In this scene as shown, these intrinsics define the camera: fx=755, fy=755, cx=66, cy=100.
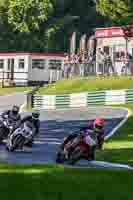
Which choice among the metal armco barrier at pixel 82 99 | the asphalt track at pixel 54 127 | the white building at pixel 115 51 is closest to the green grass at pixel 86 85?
the white building at pixel 115 51

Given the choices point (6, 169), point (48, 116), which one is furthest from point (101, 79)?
point (6, 169)

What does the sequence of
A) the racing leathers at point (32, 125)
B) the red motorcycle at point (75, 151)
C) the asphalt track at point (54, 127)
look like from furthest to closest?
the racing leathers at point (32, 125) < the asphalt track at point (54, 127) < the red motorcycle at point (75, 151)

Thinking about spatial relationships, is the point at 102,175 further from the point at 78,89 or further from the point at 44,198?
the point at 78,89

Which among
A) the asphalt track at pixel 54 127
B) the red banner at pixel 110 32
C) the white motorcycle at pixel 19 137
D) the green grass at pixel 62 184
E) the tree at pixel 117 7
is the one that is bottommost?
the asphalt track at pixel 54 127

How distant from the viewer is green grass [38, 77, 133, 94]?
145ft

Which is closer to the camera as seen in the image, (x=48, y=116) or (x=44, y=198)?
(x=44, y=198)

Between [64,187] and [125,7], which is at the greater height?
[125,7]

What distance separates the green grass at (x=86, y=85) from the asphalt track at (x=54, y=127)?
228 centimetres

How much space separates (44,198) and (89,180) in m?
1.85

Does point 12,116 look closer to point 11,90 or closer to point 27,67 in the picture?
point 11,90

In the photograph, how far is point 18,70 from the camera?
2547 inches

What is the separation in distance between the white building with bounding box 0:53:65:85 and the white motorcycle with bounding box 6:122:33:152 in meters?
39.4

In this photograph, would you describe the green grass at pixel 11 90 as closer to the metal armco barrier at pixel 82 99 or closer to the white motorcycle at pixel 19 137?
the metal armco barrier at pixel 82 99

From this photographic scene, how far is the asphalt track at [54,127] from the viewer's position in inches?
811
